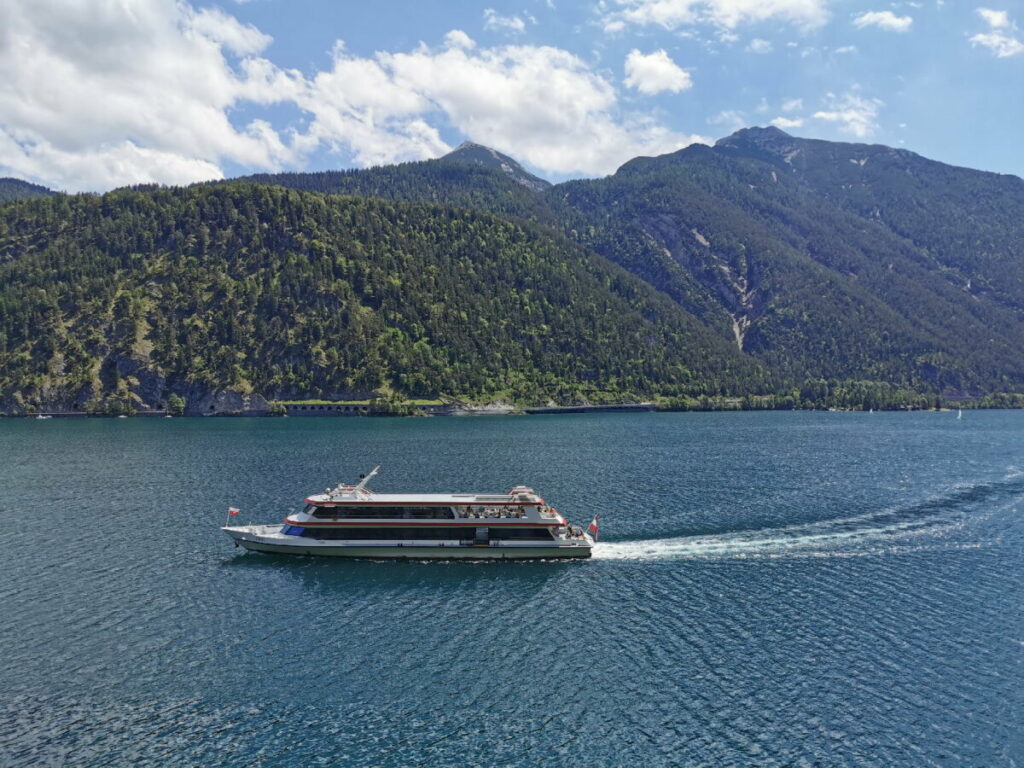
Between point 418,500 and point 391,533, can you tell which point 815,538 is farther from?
point 391,533

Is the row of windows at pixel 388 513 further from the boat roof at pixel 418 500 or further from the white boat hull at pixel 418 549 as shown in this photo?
the white boat hull at pixel 418 549

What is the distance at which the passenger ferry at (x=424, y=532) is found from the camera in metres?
73.4

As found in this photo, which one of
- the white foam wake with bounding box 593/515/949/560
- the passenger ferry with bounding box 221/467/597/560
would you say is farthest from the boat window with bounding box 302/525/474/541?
the white foam wake with bounding box 593/515/949/560

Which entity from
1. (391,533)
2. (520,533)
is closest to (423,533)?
(391,533)

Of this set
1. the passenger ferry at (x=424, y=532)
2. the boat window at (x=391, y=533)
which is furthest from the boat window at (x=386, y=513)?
the boat window at (x=391, y=533)

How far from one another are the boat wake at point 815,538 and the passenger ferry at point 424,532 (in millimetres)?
7153

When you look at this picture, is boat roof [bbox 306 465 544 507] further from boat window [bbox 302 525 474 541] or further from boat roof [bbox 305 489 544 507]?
boat window [bbox 302 525 474 541]

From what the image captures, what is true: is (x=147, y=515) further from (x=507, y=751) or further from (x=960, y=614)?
(x=960, y=614)

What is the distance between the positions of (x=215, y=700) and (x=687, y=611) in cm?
3775

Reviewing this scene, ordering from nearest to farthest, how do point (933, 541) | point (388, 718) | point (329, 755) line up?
point (329, 755)
point (388, 718)
point (933, 541)

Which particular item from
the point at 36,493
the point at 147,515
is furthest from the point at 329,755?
the point at 36,493

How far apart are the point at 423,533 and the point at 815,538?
4791cm

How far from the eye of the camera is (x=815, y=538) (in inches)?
3182

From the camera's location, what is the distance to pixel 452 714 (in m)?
41.7
